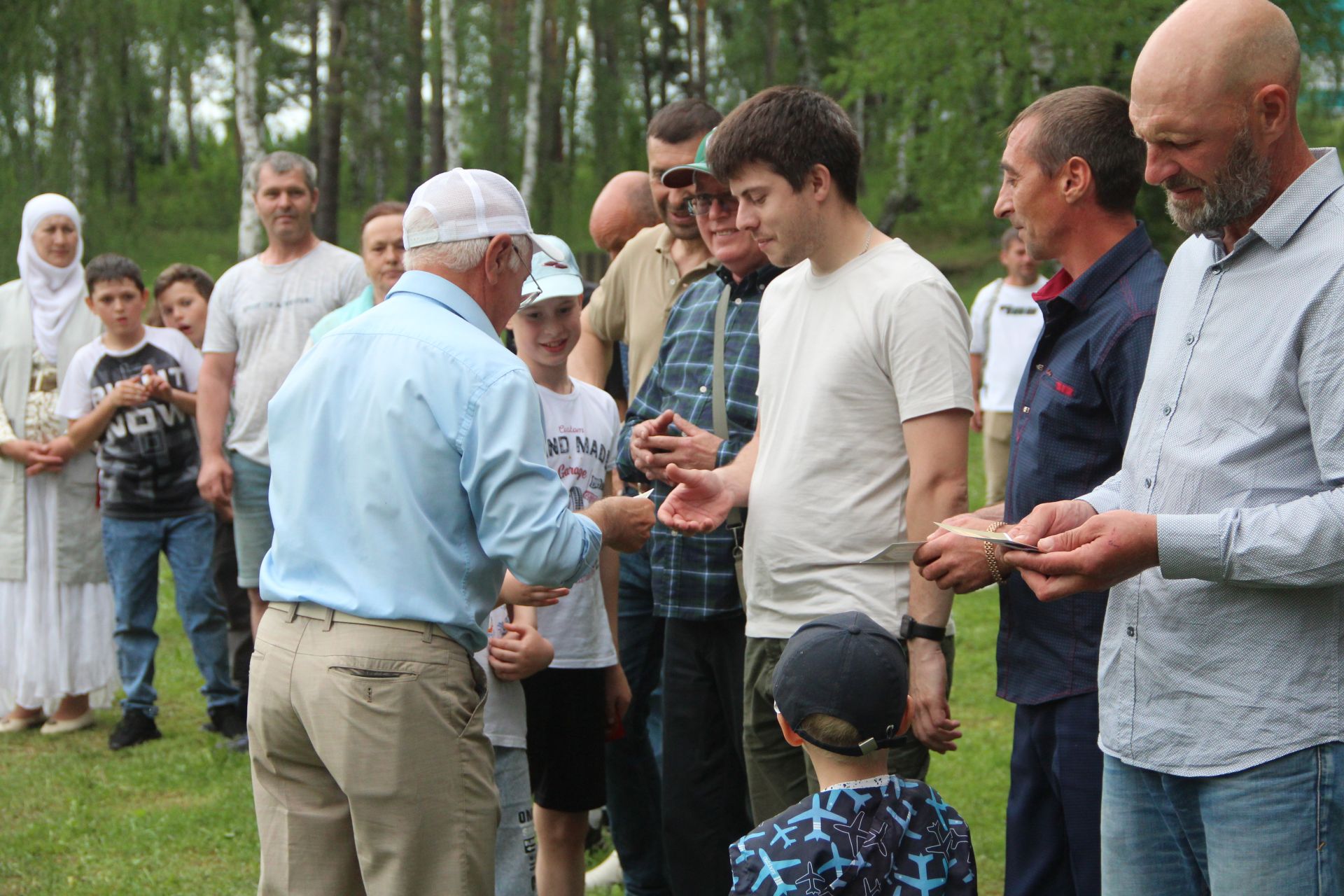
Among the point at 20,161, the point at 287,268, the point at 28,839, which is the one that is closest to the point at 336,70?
the point at 20,161

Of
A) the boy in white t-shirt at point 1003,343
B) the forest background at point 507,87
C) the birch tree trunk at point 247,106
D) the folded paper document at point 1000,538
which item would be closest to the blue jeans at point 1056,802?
the folded paper document at point 1000,538

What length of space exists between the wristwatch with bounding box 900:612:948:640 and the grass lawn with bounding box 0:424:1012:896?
5.97 feet

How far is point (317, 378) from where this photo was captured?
2.88m

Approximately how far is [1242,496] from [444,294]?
1672 millimetres

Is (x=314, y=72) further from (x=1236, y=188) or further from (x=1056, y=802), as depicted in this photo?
(x=1236, y=188)

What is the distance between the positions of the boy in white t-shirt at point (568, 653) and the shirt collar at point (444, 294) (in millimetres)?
967

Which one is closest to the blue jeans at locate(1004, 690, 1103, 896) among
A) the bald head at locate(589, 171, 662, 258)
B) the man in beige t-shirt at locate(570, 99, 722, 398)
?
the man in beige t-shirt at locate(570, 99, 722, 398)

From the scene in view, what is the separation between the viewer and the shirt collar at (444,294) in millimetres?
2941

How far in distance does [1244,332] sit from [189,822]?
470 centimetres

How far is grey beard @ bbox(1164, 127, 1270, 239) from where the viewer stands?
224cm

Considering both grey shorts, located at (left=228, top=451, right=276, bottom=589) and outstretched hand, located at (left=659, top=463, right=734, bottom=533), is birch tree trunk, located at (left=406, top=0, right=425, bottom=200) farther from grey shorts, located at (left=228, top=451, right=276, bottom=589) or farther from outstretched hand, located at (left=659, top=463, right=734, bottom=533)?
outstretched hand, located at (left=659, top=463, right=734, bottom=533)

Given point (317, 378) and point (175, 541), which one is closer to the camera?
point (317, 378)

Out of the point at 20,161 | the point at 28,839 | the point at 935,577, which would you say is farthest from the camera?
the point at 20,161

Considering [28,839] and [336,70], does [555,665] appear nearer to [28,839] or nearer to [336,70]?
[28,839]
